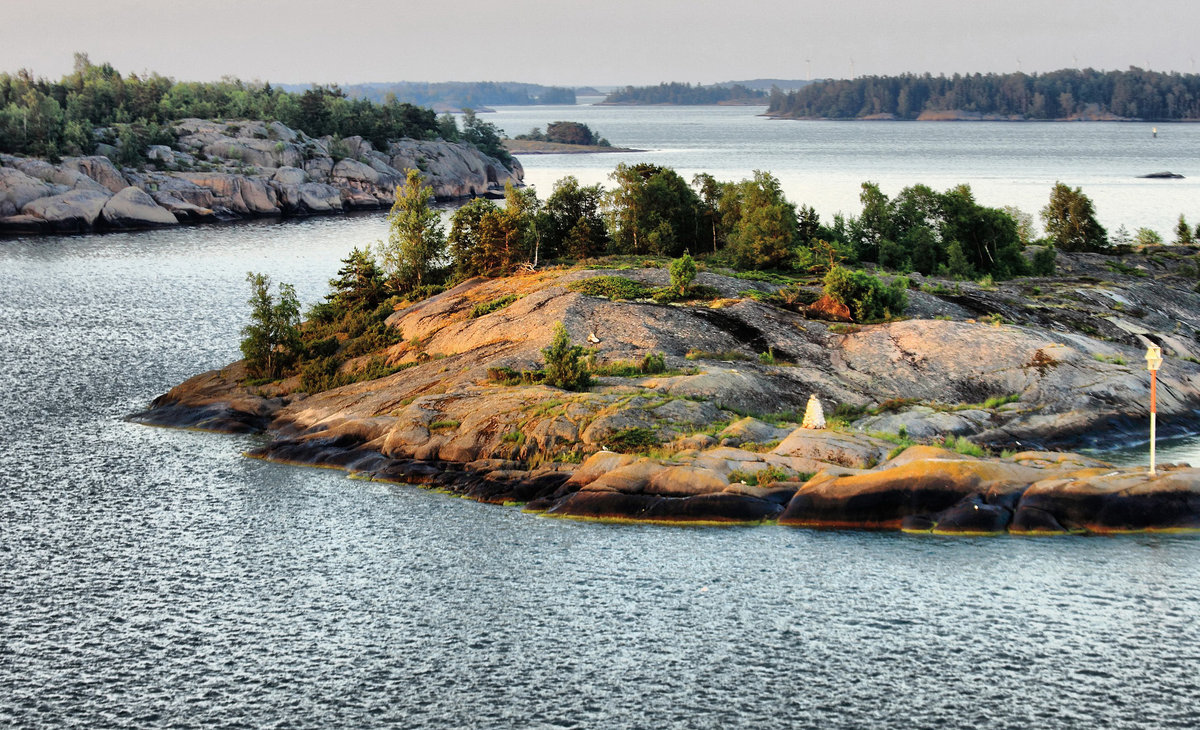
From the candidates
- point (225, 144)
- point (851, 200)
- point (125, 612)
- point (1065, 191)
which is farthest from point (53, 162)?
point (125, 612)

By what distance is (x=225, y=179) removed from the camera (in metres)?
156

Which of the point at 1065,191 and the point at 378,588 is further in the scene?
the point at 1065,191

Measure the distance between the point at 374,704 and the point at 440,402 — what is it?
2170 centimetres

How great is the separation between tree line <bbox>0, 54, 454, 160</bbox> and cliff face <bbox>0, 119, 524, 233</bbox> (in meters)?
4.64

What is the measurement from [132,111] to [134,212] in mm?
42120

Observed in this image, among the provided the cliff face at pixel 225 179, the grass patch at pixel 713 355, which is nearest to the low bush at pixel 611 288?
the grass patch at pixel 713 355

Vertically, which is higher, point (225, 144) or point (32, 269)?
point (225, 144)

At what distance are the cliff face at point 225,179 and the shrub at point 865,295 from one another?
312 feet

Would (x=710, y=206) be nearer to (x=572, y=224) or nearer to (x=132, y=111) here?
(x=572, y=224)

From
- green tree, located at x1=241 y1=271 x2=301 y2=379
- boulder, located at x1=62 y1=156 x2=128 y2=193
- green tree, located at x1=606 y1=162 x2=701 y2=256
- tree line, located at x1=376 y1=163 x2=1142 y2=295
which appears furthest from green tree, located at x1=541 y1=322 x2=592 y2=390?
boulder, located at x1=62 y1=156 x2=128 y2=193

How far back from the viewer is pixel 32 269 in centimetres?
10100

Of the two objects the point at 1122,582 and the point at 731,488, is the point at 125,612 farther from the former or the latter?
the point at 1122,582

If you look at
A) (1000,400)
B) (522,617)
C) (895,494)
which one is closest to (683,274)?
(1000,400)

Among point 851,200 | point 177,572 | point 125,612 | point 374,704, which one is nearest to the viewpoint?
point 374,704
